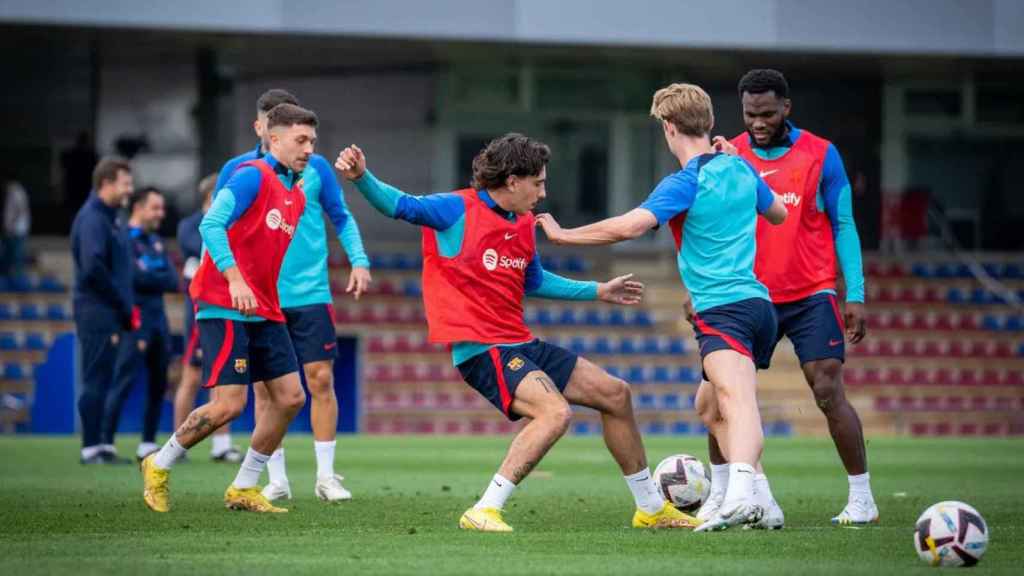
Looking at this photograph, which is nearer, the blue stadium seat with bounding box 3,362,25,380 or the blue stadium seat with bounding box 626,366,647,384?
the blue stadium seat with bounding box 3,362,25,380

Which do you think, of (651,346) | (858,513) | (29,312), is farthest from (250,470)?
(651,346)

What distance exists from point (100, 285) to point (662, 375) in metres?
12.9

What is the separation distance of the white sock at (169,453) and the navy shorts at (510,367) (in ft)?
5.70

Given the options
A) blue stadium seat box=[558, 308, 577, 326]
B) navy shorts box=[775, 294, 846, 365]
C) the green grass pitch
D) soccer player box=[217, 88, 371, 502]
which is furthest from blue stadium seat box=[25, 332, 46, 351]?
navy shorts box=[775, 294, 846, 365]

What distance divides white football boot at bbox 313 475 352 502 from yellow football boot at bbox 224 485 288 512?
30.9 inches

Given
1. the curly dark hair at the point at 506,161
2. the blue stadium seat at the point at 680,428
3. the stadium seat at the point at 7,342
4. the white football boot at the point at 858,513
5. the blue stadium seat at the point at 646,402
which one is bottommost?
the blue stadium seat at the point at 680,428

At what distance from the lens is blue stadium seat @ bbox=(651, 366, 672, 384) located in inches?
943

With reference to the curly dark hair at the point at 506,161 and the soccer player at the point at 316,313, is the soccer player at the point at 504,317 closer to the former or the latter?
the curly dark hair at the point at 506,161

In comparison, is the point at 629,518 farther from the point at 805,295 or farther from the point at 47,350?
the point at 47,350

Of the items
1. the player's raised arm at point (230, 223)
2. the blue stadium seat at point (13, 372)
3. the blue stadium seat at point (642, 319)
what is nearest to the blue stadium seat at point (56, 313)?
the blue stadium seat at point (13, 372)

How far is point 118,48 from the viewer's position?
26.2m

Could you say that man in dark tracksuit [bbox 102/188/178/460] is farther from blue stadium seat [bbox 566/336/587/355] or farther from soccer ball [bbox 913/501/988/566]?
blue stadium seat [bbox 566/336/587/355]

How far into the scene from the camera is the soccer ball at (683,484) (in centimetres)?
826

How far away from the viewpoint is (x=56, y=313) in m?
23.1
